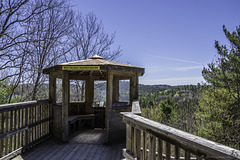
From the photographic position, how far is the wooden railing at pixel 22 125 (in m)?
3.41

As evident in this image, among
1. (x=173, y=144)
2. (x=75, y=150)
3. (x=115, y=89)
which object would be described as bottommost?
(x=75, y=150)

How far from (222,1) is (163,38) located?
8011mm

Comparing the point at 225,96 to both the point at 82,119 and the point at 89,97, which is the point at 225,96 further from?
the point at 82,119

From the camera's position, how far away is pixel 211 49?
10836 mm

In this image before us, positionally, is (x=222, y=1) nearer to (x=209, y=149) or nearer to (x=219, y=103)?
(x=219, y=103)

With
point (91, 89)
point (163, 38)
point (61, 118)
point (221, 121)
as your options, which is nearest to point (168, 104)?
point (163, 38)

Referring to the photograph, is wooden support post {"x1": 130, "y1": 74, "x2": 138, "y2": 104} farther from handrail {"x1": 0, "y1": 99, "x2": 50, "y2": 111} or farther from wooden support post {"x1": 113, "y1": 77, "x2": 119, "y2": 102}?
handrail {"x1": 0, "y1": 99, "x2": 50, "y2": 111}

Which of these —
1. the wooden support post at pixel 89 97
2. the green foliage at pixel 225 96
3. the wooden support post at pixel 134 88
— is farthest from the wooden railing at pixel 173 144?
the green foliage at pixel 225 96

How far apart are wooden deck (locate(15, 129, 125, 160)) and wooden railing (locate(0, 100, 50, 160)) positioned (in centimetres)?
24

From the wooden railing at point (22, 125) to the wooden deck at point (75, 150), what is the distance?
0.78 ft

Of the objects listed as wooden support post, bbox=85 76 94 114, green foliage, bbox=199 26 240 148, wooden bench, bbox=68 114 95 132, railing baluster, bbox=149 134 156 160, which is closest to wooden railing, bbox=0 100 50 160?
wooden bench, bbox=68 114 95 132

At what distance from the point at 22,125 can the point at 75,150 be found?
1436 millimetres

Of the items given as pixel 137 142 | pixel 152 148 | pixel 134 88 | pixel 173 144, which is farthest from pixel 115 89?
pixel 173 144

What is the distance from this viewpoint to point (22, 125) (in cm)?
392
